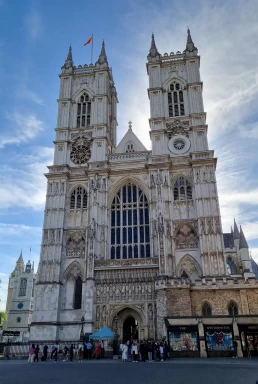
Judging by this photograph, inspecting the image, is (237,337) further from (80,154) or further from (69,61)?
(69,61)

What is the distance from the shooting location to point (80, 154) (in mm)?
38250

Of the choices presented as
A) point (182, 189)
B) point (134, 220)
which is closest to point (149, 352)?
point (134, 220)

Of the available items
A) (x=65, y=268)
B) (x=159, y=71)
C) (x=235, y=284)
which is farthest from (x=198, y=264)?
(x=159, y=71)

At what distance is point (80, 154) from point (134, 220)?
10.1 metres

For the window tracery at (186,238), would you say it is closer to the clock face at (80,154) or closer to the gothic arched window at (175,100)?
the clock face at (80,154)

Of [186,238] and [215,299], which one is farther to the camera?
[186,238]

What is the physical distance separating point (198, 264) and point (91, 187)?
1314 centimetres

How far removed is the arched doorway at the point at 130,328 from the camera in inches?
1184

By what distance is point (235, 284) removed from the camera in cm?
2470

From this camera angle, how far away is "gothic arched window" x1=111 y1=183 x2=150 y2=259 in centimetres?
3278

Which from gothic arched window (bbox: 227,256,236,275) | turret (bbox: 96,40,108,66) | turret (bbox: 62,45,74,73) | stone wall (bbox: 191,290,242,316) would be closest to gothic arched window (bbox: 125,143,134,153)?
turret (bbox: 96,40,108,66)

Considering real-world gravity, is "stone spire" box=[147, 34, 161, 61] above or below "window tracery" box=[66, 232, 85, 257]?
above

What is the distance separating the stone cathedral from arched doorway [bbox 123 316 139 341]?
84mm

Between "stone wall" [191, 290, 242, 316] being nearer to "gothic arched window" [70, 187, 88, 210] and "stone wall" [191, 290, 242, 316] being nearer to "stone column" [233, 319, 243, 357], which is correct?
"stone column" [233, 319, 243, 357]
